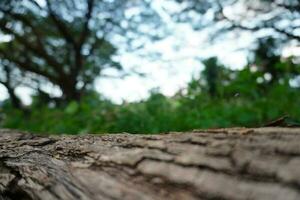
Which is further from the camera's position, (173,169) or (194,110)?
(194,110)

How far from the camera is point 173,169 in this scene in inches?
32.4

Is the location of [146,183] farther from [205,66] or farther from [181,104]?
[205,66]

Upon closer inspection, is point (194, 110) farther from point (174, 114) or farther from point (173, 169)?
point (173, 169)

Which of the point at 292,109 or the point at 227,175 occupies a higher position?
the point at 292,109

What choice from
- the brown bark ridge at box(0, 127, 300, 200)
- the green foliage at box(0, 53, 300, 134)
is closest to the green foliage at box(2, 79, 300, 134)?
the green foliage at box(0, 53, 300, 134)

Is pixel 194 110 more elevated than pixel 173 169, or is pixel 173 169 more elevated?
pixel 194 110

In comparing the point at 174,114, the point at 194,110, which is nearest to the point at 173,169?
the point at 194,110

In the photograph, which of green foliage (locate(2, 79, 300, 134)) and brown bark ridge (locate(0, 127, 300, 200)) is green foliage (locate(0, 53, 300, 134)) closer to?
green foliage (locate(2, 79, 300, 134))

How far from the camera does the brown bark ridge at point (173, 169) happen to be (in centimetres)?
72

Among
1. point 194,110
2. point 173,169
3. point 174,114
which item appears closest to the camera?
point 173,169

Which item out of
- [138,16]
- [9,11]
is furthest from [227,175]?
[9,11]

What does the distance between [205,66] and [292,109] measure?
4.55ft

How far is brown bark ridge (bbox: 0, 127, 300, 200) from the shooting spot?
0.72 metres

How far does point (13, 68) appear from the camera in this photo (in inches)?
198
